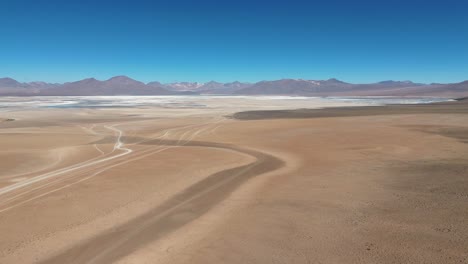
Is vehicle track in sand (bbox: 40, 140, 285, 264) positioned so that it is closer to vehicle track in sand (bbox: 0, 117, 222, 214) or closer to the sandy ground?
the sandy ground

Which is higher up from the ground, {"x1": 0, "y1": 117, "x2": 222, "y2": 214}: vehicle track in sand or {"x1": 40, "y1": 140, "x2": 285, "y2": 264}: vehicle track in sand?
{"x1": 0, "y1": 117, "x2": 222, "y2": 214}: vehicle track in sand

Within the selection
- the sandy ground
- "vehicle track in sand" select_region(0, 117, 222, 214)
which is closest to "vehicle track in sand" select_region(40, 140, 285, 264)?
the sandy ground

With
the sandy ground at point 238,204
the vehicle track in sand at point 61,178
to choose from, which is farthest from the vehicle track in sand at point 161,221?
the vehicle track in sand at point 61,178

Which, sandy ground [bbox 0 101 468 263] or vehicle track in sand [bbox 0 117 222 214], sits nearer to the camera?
sandy ground [bbox 0 101 468 263]

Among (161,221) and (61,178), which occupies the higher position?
(61,178)

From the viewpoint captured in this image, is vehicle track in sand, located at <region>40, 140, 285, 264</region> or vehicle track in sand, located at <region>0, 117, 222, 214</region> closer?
vehicle track in sand, located at <region>40, 140, 285, 264</region>

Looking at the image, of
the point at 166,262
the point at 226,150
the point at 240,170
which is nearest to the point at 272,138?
the point at 226,150

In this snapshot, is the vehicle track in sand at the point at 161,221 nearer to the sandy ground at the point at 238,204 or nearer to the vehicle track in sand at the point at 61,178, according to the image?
the sandy ground at the point at 238,204

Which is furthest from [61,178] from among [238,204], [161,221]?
[238,204]

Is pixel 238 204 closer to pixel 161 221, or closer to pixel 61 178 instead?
pixel 161 221
